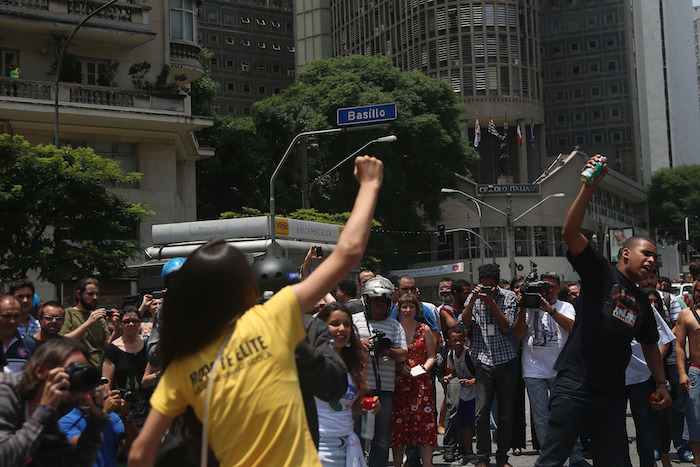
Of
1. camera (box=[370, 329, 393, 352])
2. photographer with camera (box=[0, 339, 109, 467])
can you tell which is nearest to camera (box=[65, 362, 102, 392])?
photographer with camera (box=[0, 339, 109, 467])

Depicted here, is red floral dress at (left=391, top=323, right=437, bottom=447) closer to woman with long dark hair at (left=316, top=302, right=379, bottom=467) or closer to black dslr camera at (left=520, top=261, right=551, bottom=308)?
black dslr camera at (left=520, top=261, right=551, bottom=308)

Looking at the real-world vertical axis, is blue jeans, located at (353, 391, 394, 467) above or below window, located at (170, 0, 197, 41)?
below

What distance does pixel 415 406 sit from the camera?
8742mm

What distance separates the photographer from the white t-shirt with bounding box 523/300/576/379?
9328 millimetres

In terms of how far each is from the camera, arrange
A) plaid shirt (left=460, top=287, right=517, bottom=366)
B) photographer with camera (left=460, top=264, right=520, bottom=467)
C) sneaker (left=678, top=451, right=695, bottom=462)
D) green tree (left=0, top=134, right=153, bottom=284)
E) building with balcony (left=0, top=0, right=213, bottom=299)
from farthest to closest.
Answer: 1. building with balcony (left=0, top=0, right=213, bottom=299)
2. green tree (left=0, top=134, right=153, bottom=284)
3. sneaker (left=678, top=451, right=695, bottom=462)
4. plaid shirt (left=460, top=287, right=517, bottom=366)
5. photographer with camera (left=460, top=264, right=520, bottom=467)

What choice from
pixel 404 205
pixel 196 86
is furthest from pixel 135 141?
pixel 404 205

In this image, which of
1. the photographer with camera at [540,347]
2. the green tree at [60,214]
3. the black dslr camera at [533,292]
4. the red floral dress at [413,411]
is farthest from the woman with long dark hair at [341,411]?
the green tree at [60,214]

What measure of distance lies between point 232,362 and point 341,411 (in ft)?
10.2

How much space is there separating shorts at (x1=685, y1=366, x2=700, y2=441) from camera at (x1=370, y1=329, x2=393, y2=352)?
316cm

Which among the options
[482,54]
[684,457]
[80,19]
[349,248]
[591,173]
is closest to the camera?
[349,248]

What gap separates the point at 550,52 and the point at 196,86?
65.5 meters

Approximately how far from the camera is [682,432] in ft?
32.7

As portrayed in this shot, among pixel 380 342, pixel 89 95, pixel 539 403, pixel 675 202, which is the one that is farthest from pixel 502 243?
pixel 380 342

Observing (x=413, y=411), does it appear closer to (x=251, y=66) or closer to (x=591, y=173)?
(x=591, y=173)
